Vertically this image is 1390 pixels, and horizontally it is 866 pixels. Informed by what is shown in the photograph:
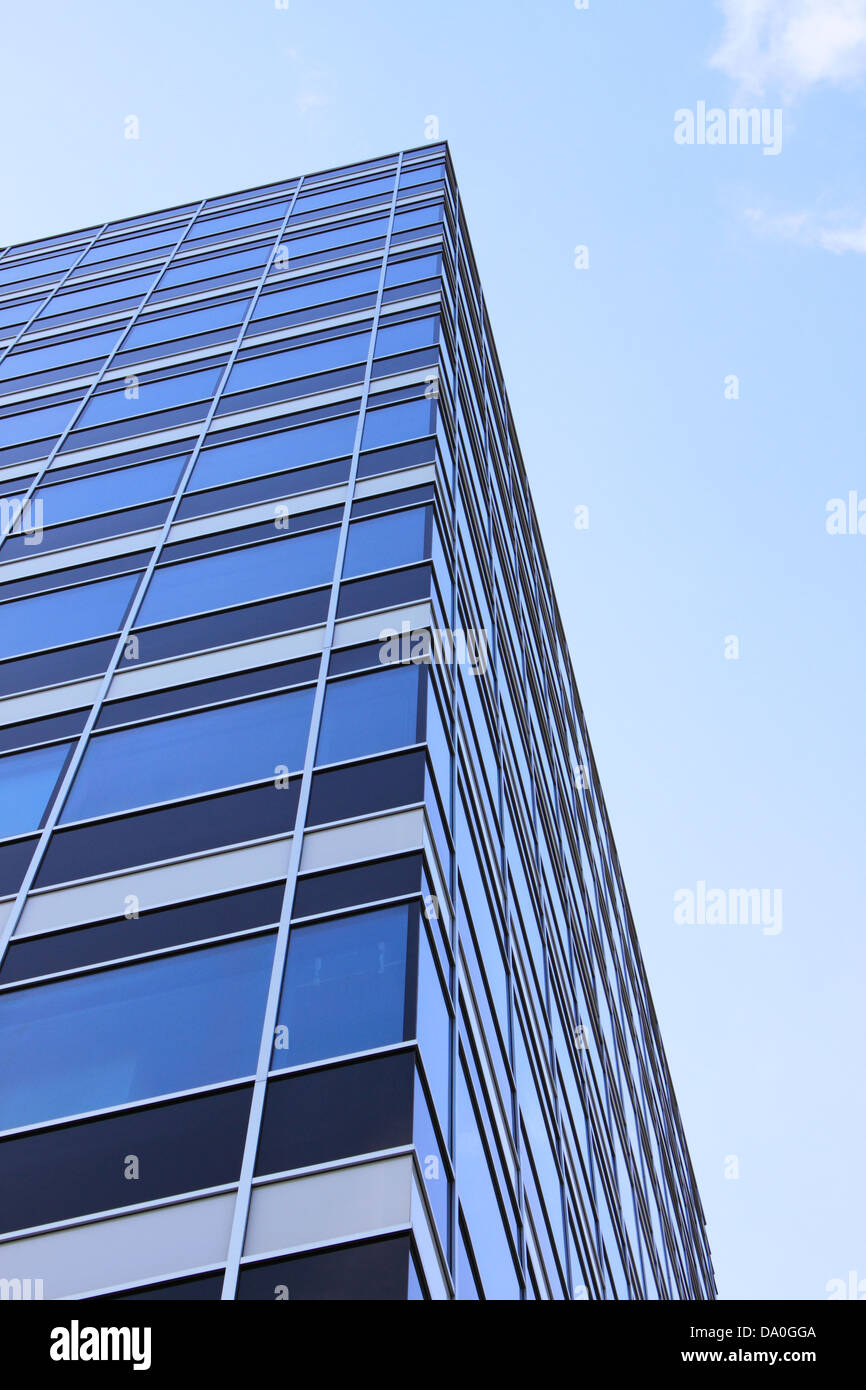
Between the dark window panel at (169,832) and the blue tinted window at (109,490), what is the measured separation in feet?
26.8

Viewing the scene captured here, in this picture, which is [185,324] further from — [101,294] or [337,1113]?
[337,1113]

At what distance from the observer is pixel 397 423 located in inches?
860

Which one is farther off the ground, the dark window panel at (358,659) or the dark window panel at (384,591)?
the dark window panel at (384,591)

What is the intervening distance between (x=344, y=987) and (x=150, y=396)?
16162 millimetres

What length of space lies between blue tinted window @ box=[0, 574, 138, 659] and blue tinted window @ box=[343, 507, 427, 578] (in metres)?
2.99

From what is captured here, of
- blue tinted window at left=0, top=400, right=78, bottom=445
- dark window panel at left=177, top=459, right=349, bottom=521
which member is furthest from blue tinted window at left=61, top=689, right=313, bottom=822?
blue tinted window at left=0, top=400, right=78, bottom=445

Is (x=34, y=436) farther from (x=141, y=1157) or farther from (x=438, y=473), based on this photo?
(x=141, y=1157)

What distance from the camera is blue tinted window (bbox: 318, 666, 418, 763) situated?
14938 mm

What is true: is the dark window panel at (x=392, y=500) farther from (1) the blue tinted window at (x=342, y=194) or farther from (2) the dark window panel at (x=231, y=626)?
(1) the blue tinted window at (x=342, y=194)

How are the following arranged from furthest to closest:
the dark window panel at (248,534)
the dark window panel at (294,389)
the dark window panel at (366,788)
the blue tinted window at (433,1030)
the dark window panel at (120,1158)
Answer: the dark window panel at (294,389) → the dark window panel at (248,534) → the dark window panel at (366,788) → the blue tinted window at (433,1030) → the dark window panel at (120,1158)

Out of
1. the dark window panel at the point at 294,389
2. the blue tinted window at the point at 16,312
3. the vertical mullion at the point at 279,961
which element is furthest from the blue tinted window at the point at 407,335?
the blue tinted window at the point at 16,312

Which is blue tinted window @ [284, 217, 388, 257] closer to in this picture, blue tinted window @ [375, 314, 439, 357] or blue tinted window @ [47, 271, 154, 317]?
blue tinted window @ [47, 271, 154, 317]

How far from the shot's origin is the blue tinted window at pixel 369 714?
1494 cm

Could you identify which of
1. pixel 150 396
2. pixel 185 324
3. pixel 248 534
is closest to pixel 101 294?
pixel 185 324
